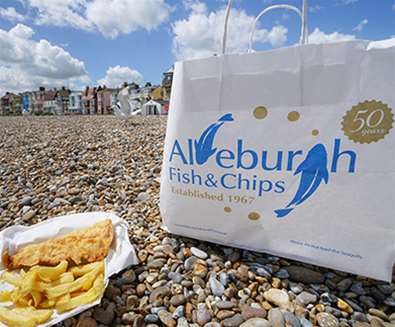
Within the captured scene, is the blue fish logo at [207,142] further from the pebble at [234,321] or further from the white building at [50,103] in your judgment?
the white building at [50,103]

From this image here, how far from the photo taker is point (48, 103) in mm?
67750

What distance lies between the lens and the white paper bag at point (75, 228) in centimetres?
138

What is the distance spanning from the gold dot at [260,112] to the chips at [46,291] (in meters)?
1.15

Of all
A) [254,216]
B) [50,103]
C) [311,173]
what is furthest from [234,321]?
[50,103]

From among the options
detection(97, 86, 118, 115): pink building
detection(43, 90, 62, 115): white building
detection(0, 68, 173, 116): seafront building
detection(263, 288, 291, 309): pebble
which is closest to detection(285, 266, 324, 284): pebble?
detection(263, 288, 291, 309): pebble

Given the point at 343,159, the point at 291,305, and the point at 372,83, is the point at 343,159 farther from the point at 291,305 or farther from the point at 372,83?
the point at 291,305

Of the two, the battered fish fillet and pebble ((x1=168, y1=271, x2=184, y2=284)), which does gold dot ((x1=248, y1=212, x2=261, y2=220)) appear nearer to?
pebble ((x1=168, y1=271, x2=184, y2=284))

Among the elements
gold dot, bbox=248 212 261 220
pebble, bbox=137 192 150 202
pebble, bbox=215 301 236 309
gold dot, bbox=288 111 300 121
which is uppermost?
gold dot, bbox=288 111 300 121

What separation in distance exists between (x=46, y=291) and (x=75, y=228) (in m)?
0.58

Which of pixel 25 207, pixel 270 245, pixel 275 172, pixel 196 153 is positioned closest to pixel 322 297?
pixel 270 245

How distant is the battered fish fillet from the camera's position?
4.66 ft

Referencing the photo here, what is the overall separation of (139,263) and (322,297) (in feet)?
3.34

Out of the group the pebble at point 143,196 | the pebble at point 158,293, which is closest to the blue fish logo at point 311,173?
the pebble at point 158,293

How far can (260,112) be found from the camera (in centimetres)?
126
